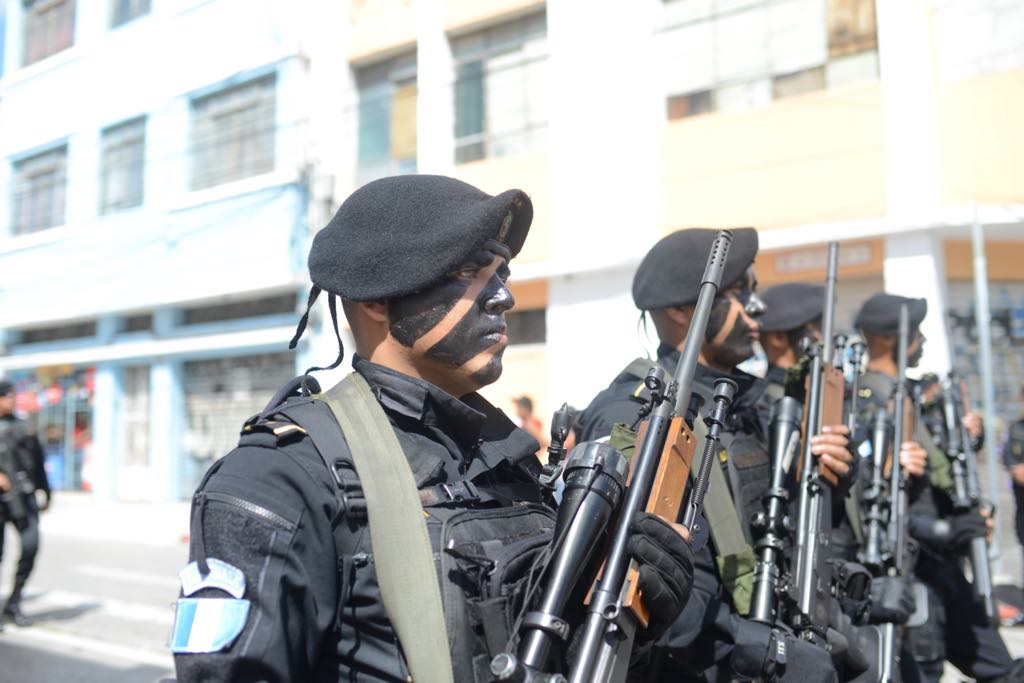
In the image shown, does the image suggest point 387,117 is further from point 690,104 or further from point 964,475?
point 964,475

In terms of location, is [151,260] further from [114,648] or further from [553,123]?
[553,123]

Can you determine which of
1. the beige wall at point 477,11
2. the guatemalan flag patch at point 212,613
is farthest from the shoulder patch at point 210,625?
the beige wall at point 477,11

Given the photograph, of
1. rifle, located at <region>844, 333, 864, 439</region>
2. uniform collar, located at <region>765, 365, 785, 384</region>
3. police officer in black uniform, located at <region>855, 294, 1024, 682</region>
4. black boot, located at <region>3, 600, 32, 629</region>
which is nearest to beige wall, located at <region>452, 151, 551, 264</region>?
uniform collar, located at <region>765, 365, 785, 384</region>

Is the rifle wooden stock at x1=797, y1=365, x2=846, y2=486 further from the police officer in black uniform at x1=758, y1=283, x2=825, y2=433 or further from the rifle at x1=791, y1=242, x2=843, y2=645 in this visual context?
the police officer in black uniform at x1=758, y1=283, x2=825, y2=433

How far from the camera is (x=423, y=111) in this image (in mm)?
5840

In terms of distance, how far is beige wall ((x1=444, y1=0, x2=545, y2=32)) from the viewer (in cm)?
485

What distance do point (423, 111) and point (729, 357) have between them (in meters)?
3.77

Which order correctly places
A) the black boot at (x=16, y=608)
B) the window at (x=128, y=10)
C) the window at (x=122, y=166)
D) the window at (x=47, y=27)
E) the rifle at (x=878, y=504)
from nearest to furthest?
the rifle at (x=878, y=504) < the black boot at (x=16, y=608) < the window at (x=128, y=10) < the window at (x=47, y=27) < the window at (x=122, y=166)

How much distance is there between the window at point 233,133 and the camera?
9.35 meters

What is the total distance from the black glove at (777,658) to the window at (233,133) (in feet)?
25.6

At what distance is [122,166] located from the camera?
37.7 feet

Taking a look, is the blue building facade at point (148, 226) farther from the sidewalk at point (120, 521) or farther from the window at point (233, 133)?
the sidewalk at point (120, 521)

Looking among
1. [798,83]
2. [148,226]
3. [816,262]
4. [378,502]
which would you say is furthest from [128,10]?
[378,502]

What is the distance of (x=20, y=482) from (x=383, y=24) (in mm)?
3857
